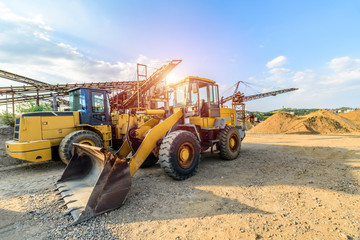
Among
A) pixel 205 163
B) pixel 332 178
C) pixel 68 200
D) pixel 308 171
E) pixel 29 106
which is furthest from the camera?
pixel 29 106

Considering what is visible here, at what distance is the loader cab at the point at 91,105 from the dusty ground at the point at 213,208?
109 inches

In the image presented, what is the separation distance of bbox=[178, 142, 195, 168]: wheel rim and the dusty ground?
464 mm

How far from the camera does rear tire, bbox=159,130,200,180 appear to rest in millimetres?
3906

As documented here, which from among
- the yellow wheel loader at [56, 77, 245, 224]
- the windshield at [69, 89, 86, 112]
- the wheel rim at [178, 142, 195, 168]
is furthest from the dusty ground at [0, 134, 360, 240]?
the windshield at [69, 89, 86, 112]

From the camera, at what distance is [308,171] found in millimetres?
4695

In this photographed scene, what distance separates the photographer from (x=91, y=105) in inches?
272

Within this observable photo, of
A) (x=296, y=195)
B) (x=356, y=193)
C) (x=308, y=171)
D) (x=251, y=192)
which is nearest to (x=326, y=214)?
(x=296, y=195)

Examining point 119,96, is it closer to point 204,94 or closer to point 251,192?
point 204,94

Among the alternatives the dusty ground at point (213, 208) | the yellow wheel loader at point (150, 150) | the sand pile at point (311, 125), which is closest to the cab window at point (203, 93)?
the yellow wheel loader at point (150, 150)

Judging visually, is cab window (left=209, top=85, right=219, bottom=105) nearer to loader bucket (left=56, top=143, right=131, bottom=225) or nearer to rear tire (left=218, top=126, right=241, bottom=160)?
rear tire (left=218, top=126, right=241, bottom=160)

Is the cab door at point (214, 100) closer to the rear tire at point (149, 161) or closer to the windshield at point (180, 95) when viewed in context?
the windshield at point (180, 95)

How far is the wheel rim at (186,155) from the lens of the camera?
4285 millimetres

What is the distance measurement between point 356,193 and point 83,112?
8.42m

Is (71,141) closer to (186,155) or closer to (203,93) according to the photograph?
(186,155)
